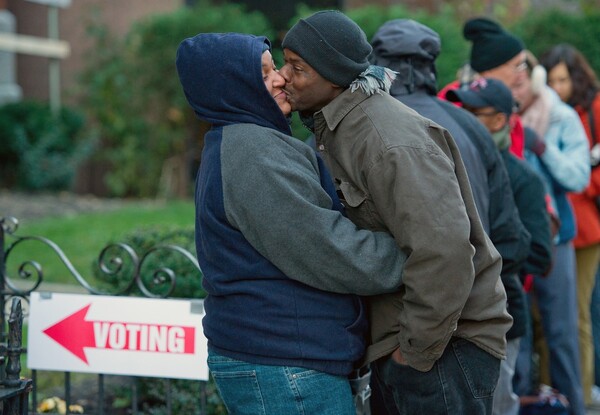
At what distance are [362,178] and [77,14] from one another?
12.8 metres

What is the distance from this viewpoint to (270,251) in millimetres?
2500

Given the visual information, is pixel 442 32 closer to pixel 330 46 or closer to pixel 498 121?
pixel 498 121

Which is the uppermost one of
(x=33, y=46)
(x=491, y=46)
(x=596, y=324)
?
(x=491, y=46)

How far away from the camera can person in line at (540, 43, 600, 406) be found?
555 cm

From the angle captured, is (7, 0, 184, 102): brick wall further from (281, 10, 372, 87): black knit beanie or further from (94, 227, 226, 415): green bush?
(281, 10, 372, 87): black knit beanie

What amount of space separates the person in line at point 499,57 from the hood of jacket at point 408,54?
3.11ft

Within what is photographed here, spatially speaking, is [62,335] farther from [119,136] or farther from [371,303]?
[119,136]

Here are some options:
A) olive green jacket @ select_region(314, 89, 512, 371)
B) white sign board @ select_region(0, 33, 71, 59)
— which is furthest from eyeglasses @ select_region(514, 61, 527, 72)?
white sign board @ select_region(0, 33, 71, 59)

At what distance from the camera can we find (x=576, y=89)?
5.79 metres

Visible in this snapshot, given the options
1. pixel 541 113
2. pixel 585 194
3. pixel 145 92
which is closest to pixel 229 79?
pixel 541 113

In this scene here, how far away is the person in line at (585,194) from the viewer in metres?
5.55

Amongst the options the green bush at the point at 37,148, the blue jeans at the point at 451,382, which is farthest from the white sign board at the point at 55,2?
the blue jeans at the point at 451,382

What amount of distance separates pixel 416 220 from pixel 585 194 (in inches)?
137

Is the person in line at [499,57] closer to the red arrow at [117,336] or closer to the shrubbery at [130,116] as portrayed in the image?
the red arrow at [117,336]
